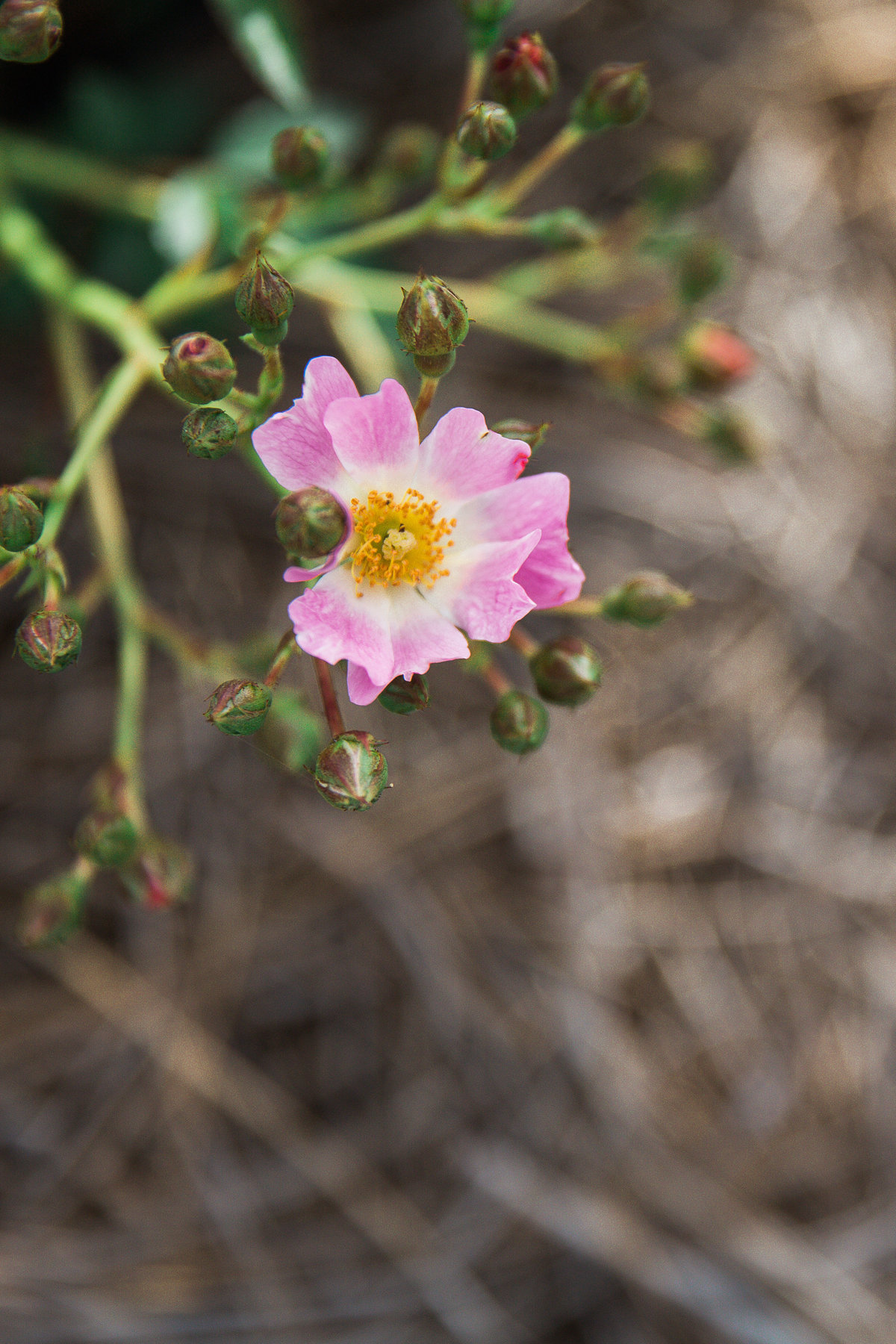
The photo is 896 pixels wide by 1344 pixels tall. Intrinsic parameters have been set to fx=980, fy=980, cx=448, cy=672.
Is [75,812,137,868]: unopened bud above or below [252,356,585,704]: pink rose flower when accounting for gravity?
below

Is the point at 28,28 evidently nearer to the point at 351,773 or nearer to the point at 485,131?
the point at 485,131

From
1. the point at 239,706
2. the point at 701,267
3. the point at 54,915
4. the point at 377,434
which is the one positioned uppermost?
the point at 701,267

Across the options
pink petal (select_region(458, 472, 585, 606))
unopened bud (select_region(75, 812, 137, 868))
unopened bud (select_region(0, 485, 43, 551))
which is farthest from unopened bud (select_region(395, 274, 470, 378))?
unopened bud (select_region(75, 812, 137, 868))

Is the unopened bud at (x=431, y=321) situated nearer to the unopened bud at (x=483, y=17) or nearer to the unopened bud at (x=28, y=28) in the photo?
the unopened bud at (x=483, y=17)

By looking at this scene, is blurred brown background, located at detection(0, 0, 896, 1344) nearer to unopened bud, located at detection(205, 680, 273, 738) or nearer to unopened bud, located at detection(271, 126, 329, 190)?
unopened bud, located at detection(271, 126, 329, 190)

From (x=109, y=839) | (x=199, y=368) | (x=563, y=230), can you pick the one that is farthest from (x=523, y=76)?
(x=109, y=839)

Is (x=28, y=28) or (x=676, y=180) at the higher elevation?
(x=676, y=180)

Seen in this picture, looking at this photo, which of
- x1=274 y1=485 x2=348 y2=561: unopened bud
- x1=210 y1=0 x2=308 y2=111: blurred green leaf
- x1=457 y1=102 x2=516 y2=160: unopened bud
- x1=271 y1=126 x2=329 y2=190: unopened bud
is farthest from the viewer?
x1=210 y1=0 x2=308 y2=111: blurred green leaf
